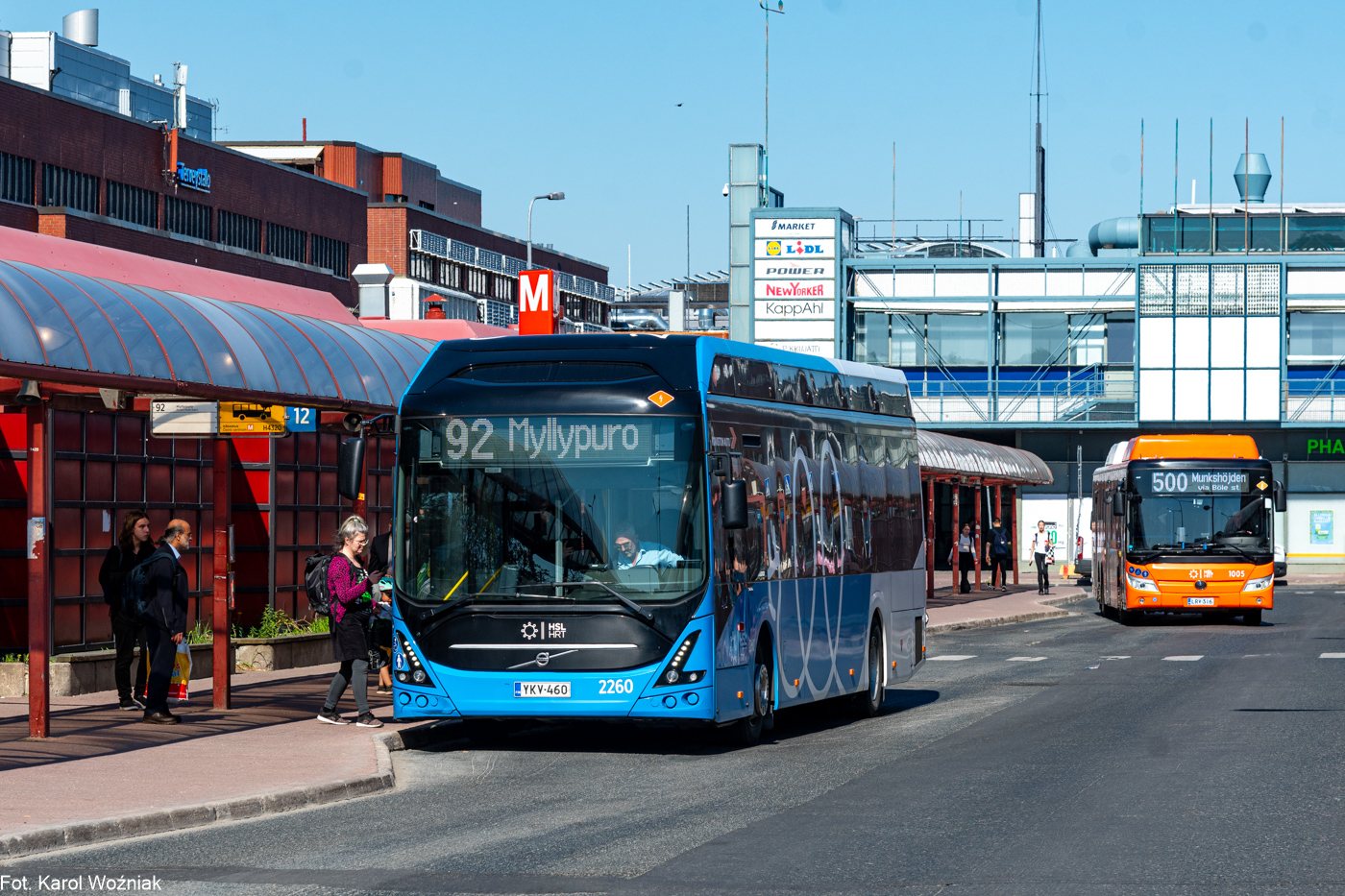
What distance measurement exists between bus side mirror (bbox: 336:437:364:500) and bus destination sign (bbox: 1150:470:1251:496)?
2148 cm

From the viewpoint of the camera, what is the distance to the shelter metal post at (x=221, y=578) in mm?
16484

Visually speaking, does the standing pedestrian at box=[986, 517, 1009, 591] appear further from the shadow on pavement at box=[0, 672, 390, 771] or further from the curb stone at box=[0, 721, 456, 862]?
the curb stone at box=[0, 721, 456, 862]

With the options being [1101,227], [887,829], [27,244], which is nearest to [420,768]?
[887,829]

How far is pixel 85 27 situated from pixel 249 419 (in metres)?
68.0

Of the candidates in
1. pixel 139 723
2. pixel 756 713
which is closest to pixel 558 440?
pixel 756 713

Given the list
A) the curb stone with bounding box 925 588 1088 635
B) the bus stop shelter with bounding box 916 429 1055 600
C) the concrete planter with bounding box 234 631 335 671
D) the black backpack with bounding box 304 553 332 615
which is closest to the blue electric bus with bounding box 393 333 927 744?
the black backpack with bounding box 304 553 332 615

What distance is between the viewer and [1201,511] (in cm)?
3291

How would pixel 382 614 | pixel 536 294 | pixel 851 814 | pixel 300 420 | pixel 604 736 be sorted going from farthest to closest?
1. pixel 536 294
2. pixel 300 420
3. pixel 382 614
4. pixel 604 736
5. pixel 851 814

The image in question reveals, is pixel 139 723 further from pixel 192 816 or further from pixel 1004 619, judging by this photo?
pixel 1004 619

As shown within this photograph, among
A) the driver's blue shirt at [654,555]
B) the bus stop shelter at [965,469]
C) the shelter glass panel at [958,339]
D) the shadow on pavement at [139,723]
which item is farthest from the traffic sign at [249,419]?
the shelter glass panel at [958,339]

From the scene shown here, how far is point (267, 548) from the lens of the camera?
2248 cm

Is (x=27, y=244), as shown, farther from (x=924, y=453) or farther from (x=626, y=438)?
(x=626, y=438)

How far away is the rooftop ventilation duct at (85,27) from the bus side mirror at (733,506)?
71636 millimetres

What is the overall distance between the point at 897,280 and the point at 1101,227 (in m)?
13.5
